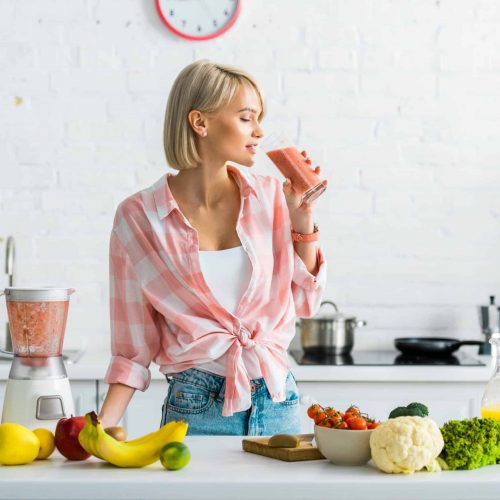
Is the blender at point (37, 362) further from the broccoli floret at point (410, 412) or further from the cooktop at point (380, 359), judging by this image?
the cooktop at point (380, 359)

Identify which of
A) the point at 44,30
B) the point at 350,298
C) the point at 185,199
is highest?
the point at 44,30

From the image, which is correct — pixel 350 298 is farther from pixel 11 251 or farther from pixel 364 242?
pixel 11 251

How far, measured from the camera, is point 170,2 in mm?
3438

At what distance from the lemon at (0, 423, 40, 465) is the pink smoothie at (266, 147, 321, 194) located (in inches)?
31.0

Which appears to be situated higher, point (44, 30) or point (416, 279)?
point (44, 30)

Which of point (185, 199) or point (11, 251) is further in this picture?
point (11, 251)

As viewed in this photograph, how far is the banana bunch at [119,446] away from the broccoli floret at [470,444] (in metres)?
0.43

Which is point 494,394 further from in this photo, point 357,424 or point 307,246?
point 307,246

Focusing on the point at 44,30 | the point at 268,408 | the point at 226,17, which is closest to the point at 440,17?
the point at 226,17

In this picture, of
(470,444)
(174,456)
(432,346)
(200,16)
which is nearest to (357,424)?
(470,444)

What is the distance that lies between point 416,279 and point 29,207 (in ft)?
5.03

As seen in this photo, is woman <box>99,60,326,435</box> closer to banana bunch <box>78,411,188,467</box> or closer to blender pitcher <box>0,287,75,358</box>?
blender pitcher <box>0,287,75,358</box>

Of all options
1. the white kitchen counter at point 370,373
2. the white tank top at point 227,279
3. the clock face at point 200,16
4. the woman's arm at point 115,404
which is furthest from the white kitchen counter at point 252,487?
the clock face at point 200,16

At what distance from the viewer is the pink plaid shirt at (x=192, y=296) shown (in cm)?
195
